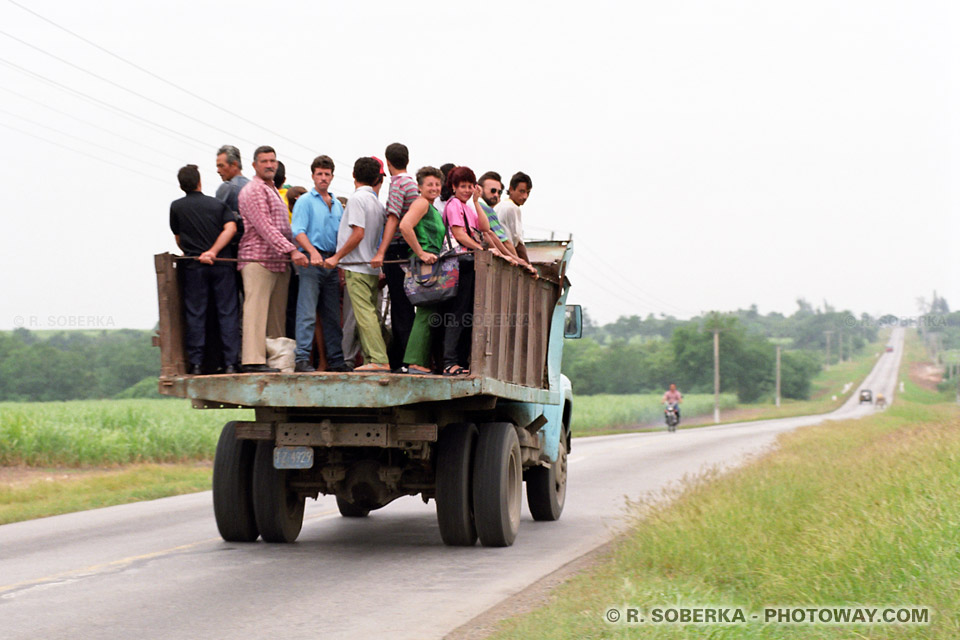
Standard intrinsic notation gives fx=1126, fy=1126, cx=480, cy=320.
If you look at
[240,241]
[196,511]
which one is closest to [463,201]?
[240,241]

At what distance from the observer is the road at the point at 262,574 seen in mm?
7070

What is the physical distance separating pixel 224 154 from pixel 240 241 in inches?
40.9

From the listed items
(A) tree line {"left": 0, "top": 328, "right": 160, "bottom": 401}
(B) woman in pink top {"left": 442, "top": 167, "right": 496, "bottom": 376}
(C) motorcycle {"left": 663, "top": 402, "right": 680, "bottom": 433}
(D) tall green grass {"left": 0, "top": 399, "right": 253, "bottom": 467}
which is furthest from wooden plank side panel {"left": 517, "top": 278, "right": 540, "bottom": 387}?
(A) tree line {"left": 0, "top": 328, "right": 160, "bottom": 401}

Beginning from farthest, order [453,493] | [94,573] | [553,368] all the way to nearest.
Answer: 1. [553,368]
2. [453,493]
3. [94,573]

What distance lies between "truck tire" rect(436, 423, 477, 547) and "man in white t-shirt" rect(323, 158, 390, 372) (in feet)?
3.25

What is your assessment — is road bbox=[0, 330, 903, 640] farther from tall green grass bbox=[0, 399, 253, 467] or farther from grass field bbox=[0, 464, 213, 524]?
tall green grass bbox=[0, 399, 253, 467]

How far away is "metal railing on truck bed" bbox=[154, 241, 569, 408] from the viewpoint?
9094 mm

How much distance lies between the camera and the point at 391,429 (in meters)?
9.49

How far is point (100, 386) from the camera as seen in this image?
77.4m

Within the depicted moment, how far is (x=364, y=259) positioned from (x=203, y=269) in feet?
4.68

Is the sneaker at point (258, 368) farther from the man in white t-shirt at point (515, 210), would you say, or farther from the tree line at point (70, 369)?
the tree line at point (70, 369)

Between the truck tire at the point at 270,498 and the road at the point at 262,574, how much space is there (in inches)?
9.0

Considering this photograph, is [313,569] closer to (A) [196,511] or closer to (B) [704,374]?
(A) [196,511]

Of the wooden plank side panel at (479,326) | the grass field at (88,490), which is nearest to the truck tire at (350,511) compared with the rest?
the grass field at (88,490)
